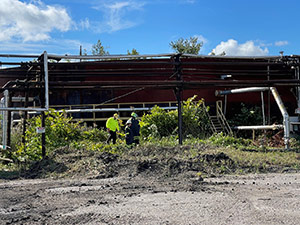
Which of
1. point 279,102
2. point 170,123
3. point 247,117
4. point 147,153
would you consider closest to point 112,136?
point 170,123

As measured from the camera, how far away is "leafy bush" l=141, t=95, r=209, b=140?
60.0ft

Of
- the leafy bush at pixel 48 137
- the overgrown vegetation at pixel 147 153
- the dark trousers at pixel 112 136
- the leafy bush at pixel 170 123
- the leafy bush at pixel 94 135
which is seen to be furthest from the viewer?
the leafy bush at pixel 170 123

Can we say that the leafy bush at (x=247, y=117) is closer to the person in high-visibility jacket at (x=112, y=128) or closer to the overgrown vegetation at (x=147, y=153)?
the overgrown vegetation at (x=147, y=153)

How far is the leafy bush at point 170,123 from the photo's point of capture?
18281 millimetres

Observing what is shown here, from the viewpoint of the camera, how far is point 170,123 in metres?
18.7

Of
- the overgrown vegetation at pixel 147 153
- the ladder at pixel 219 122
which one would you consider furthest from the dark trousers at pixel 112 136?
the ladder at pixel 219 122

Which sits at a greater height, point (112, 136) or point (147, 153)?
point (112, 136)

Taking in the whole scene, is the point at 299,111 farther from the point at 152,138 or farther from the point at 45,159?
the point at 45,159

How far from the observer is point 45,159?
41.9 feet

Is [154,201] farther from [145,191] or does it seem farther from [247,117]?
[247,117]

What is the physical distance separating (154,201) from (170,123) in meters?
11.5

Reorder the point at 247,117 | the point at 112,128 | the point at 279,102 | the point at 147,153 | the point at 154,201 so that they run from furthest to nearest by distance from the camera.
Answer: the point at 247,117, the point at 279,102, the point at 112,128, the point at 147,153, the point at 154,201

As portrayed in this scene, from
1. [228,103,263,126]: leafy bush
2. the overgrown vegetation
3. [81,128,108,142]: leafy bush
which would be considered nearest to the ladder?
[228,103,263,126]: leafy bush

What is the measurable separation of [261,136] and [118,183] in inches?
482
